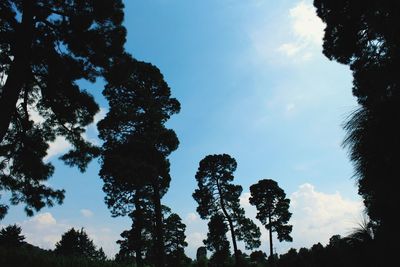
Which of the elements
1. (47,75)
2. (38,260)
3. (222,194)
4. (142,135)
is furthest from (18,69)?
(222,194)

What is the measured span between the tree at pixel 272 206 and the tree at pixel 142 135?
78.8ft

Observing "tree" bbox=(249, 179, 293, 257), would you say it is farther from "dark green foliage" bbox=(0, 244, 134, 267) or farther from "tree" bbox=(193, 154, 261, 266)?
"dark green foliage" bbox=(0, 244, 134, 267)

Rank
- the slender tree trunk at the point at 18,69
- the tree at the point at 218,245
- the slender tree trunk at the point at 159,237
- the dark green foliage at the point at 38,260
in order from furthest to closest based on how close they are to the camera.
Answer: the tree at the point at 218,245, the slender tree trunk at the point at 159,237, the slender tree trunk at the point at 18,69, the dark green foliage at the point at 38,260

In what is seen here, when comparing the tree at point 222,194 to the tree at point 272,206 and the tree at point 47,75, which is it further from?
the tree at point 47,75

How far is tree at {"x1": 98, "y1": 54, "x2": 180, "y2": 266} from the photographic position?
1777 cm

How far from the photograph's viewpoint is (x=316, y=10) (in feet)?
46.0

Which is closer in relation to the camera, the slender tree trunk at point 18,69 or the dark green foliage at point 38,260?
the dark green foliage at point 38,260

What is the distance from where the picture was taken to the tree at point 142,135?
699 inches

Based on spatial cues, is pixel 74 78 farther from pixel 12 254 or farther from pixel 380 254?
pixel 380 254

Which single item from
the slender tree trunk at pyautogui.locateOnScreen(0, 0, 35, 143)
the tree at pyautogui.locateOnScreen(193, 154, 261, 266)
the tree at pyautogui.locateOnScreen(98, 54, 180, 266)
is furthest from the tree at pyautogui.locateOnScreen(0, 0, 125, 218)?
the tree at pyautogui.locateOnScreen(193, 154, 261, 266)

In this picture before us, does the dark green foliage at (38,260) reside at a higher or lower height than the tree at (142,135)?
lower

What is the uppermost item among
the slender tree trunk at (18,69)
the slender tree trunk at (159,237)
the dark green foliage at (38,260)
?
the slender tree trunk at (18,69)

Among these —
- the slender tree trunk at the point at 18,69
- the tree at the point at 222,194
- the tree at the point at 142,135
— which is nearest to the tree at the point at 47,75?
the slender tree trunk at the point at 18,69

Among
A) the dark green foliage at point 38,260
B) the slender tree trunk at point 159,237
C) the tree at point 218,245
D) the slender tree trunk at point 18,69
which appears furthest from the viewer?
the tree at point 218,245
